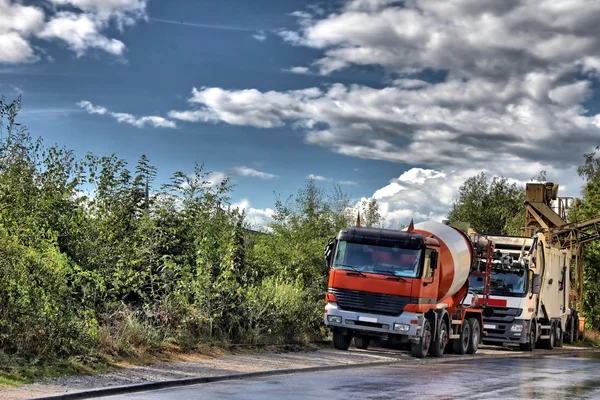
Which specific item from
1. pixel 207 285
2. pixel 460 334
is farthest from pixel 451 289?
pixel 207 285

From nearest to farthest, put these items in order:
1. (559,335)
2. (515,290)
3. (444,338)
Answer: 1. (444,338)
2. (515,290)
3. (559,335)

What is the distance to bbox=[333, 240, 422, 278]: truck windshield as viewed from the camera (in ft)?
75.6

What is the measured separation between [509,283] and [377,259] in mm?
9194

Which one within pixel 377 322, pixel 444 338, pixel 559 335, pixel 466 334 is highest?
pixel 559 335

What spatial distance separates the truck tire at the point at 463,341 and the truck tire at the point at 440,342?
1.38 m

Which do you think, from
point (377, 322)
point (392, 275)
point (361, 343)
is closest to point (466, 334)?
point (361, 343)

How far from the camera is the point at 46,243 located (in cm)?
1675

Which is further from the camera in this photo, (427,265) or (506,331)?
(506,331)

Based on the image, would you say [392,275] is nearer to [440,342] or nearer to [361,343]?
[440,342]

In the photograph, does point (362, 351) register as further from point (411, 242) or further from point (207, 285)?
point (207, 285)

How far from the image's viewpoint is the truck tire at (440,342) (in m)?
24.5

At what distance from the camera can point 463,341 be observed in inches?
1058

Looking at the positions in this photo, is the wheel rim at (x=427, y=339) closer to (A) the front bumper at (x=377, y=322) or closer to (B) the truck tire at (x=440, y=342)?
(B) the truck tire at (x=440, y=342)

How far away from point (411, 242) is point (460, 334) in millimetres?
5003
